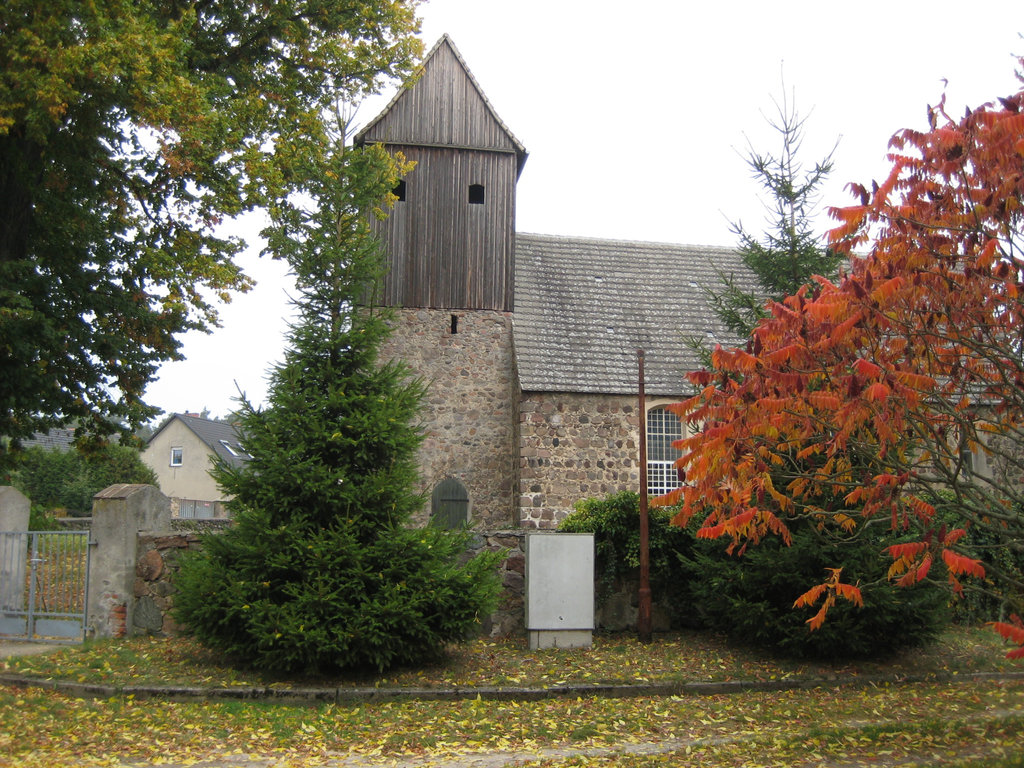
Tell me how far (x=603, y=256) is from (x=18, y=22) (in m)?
14.5

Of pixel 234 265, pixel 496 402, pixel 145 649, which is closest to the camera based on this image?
pixel 145 649

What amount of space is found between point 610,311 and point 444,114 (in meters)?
6.02

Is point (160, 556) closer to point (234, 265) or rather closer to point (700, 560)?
point (234, 265)

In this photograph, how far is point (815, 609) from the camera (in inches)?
389

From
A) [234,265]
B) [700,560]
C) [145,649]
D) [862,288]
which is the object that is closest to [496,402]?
[234,265]

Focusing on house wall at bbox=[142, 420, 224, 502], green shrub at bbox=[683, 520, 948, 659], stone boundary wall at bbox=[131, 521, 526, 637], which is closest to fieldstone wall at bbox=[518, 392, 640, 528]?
stone boundary wall at bbox=[131, 521, 526, 637]

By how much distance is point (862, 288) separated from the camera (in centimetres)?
580

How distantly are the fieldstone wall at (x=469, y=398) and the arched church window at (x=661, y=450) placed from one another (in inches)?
121

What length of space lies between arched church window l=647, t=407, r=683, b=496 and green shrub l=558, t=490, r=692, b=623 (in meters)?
7.07

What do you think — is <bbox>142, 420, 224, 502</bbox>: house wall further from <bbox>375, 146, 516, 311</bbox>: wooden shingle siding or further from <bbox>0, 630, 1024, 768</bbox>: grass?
<bbox>0, 630, 1024, 768</bbox>: grass

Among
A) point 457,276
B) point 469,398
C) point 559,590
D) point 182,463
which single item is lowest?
point 559,590

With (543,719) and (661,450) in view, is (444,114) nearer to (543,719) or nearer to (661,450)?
(661,450)

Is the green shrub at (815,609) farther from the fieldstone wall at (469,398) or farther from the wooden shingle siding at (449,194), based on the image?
the wooden shingle siding at (449,194)

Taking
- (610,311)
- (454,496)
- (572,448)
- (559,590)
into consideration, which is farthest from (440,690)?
(610,311)
